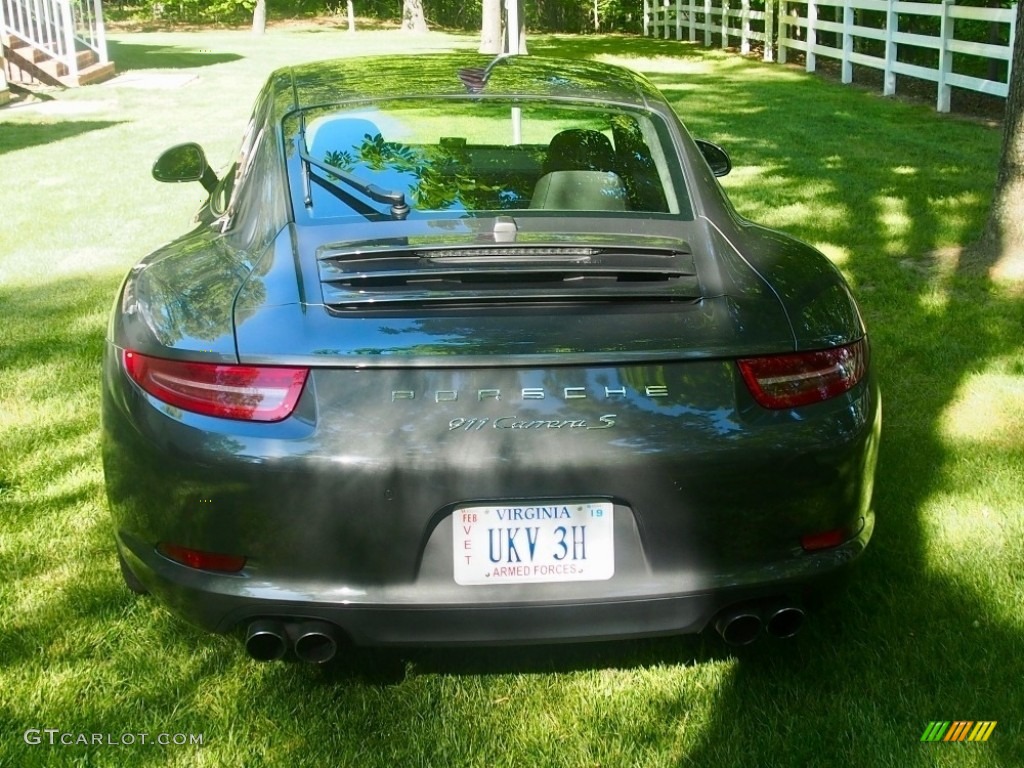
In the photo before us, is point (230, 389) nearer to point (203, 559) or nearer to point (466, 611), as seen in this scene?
point (203, 559)

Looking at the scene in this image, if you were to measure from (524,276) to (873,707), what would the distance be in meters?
1.37

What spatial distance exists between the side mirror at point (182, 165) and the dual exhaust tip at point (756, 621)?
8.87 feet

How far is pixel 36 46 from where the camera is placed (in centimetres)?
1955

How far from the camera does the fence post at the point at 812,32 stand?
840 inches

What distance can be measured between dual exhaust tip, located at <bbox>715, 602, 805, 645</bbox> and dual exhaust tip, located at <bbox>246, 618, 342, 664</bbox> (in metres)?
0.89

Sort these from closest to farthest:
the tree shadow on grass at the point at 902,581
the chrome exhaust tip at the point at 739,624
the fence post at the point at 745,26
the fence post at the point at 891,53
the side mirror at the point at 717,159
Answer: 1. the chrome exhaust tip at the point at 739,624
2. the tree shadow on grass at the point at 902,581
3. the side mirror at the point at 717,159
4. the fence post at the point at 891,53
5. the fence post at the point at 745,26

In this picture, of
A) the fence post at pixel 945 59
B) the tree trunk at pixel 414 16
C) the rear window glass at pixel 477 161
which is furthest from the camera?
the tree trunk at pixel 414 16

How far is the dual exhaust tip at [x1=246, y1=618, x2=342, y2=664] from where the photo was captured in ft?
8.97

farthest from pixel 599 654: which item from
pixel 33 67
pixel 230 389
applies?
pixel 33 67

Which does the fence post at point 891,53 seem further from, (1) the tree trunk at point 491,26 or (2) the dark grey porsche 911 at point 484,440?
(2) the dark grey porsche 911 at point 484,440

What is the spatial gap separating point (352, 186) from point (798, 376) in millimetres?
1365

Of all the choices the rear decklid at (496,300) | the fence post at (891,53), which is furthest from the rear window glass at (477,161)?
the fence post at (891,53)

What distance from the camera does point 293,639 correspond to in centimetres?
276

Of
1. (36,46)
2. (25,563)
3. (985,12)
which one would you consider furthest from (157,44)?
(25,563)
